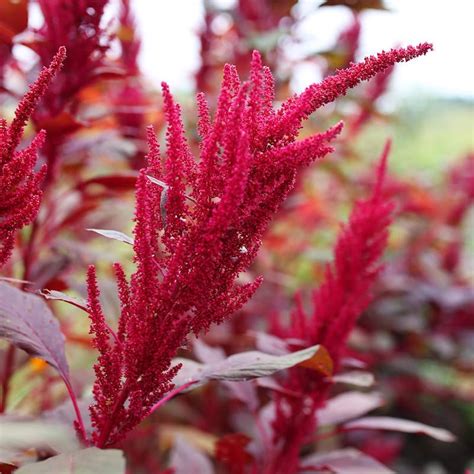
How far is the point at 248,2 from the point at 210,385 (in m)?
1.50

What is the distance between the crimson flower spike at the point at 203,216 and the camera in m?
0.78

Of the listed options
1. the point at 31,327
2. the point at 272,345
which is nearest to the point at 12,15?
the point at 31,327

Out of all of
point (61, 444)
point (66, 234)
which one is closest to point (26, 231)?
point (66, 234)

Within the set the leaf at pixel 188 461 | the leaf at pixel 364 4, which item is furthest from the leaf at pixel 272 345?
the leaf at pixel 364 4

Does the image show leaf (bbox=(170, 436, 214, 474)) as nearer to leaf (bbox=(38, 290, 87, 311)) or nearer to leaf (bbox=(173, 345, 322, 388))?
leaf (bbox=(173, 345, 322, 388))

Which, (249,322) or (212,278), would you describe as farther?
(249,322)

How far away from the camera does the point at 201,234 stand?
0.79 m

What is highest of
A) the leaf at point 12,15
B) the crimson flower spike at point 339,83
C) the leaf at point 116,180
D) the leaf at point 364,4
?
the leaf at point 364,4

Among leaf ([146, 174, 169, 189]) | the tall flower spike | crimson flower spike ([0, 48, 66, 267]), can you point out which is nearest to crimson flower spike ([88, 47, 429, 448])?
leaf ([146, 174, 169, 189])

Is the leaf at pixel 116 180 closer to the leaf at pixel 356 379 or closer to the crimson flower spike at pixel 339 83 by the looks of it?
the leaf at pixel 356 379

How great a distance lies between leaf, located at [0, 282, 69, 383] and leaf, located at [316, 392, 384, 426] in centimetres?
72

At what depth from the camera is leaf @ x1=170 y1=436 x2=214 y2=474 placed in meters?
1.59

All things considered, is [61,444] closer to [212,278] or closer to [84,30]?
[212,278]

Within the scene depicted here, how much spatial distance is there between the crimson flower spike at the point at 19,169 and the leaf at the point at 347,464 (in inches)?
32.7
